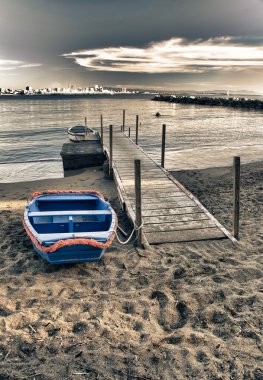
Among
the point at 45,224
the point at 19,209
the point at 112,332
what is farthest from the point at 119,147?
the point at 112,332

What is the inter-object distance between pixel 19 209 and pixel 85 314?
6849mm

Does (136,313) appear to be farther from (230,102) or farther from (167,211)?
(230,102)

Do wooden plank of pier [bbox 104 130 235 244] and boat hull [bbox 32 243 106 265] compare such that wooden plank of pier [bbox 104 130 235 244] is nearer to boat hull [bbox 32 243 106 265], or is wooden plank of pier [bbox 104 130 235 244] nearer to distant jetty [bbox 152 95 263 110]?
boat hull [bbox 32 243 106 265]

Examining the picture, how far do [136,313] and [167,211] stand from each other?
4100mm

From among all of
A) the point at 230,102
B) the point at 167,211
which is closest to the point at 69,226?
the point at 167,211

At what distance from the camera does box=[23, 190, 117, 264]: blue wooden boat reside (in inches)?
247

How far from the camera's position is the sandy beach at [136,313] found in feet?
13.3

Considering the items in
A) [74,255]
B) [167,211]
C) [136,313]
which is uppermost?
[167,211]

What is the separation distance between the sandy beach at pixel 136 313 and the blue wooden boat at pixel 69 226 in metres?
0.47

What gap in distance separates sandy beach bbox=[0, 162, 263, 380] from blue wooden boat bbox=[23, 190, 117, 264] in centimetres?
47

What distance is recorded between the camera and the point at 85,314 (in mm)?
5074

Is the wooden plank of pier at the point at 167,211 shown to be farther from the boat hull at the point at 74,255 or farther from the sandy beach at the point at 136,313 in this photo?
the boat hull at the point at 74,255

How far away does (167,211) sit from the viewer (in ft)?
29.0

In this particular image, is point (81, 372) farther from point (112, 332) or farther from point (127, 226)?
point (127, 226)
